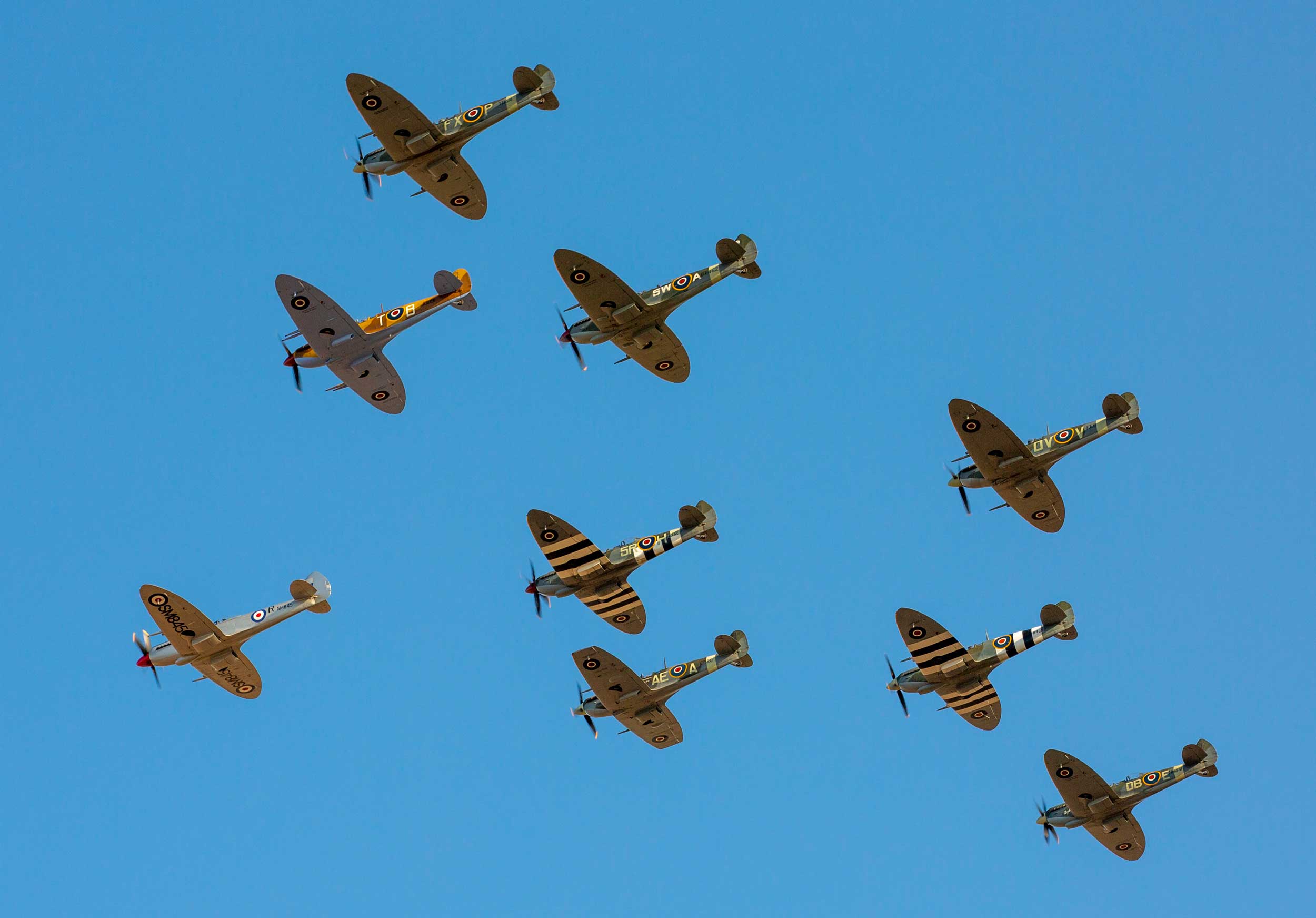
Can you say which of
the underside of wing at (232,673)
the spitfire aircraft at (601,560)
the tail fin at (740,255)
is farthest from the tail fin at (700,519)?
the underside of wing at (232,673)

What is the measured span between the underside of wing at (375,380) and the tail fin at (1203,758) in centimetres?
3462

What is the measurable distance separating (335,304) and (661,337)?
1294cm

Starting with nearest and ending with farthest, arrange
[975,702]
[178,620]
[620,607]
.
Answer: [178,620] < [620,607] < [975,702]

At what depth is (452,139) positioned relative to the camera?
221 ft

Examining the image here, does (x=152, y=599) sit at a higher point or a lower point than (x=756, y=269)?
lower

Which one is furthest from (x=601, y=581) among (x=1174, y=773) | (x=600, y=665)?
(x=1174, y=773)

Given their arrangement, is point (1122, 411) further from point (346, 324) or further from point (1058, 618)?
point (346, 324)

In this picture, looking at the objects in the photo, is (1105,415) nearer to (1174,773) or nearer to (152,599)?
(1174,773)

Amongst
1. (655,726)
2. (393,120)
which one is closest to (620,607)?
(655,726)

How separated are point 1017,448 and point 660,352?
47.8 ft

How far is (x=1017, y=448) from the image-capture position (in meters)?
66.1

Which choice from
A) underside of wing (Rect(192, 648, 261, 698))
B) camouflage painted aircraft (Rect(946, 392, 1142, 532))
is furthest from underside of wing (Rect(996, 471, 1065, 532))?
underside of wing (Rect(192, 648, 261, 698))

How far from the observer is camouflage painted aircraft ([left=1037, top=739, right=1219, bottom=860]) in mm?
69812

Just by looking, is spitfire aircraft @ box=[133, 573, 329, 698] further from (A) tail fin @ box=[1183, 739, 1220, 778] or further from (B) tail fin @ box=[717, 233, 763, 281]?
(A) tail fin @ box=[1183, 739, 1220, 778]
